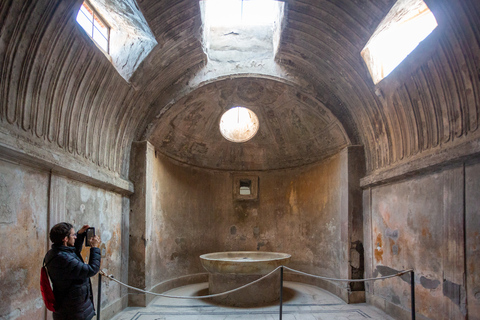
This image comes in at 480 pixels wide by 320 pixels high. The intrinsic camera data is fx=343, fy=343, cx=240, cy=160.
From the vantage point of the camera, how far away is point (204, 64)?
8727 millimetres

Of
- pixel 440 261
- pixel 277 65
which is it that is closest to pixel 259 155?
pixel 277 65

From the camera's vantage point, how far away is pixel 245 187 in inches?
465

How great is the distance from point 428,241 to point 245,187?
6615 mm

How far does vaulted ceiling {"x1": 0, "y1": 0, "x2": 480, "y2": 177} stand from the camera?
458 cm

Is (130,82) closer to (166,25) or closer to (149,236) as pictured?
(166,25)

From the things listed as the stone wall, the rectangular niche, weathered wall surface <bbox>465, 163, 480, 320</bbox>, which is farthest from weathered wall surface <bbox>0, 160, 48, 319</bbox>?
the rectangular niche

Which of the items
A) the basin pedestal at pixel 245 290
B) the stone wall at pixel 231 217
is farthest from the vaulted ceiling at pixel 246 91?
the basin pedestal at pixel 245 290

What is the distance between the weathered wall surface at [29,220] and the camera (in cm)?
416

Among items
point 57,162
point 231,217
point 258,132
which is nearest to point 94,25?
point 57,162

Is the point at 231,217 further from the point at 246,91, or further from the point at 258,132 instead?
the point at 246,91

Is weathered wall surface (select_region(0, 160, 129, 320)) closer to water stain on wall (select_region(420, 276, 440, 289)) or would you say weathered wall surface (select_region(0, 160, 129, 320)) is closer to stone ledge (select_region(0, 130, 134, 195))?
stone ledge (select_region(0, 130, 134, 195))

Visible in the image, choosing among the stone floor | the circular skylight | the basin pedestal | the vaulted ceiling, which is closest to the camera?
the vaulted ceiling

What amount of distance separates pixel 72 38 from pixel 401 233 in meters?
6.82

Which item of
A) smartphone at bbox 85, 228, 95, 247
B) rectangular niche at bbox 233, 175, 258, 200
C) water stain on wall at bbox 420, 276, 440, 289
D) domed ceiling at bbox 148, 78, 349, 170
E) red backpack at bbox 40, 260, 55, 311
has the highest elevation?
domed ceiling at bbox 148, 78, 349, 170
